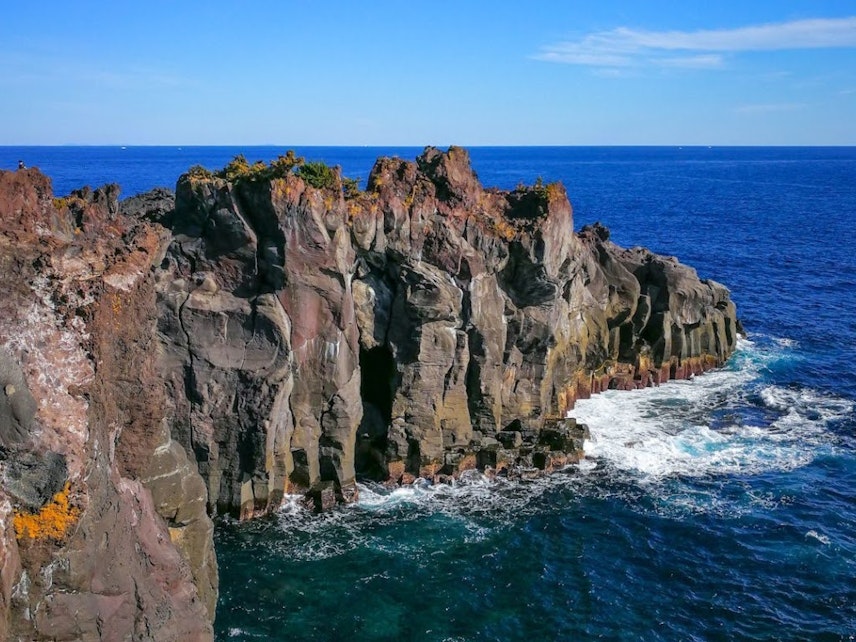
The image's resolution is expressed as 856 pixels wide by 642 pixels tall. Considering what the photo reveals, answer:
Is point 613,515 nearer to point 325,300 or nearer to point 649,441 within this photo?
point 649,441

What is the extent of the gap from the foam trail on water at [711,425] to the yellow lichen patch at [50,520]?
35.1 metres

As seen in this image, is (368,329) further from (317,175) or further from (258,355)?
(317,175)

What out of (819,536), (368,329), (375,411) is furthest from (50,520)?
(819,536)

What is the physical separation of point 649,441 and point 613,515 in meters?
10.5

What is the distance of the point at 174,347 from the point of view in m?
40.1

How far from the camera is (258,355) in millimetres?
41125

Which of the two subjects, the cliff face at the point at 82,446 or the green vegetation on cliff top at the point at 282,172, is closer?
the cliff face at the point at 82,446

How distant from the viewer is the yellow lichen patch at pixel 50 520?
19.1m

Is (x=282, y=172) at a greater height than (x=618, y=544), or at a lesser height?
greater

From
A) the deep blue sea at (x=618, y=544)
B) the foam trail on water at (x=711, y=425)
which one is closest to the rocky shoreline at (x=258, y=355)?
the foam trail on water at (x=711, y=425)

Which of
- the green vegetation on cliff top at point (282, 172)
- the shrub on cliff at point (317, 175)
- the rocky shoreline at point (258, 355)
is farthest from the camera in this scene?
the shrub on cliff at point (317, 175)

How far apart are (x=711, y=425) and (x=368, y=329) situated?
25188mm

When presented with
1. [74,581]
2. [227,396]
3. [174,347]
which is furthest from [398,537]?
[74,581]

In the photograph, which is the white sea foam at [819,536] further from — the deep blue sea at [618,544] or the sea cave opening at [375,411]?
the sea cave opening at [375,411]
